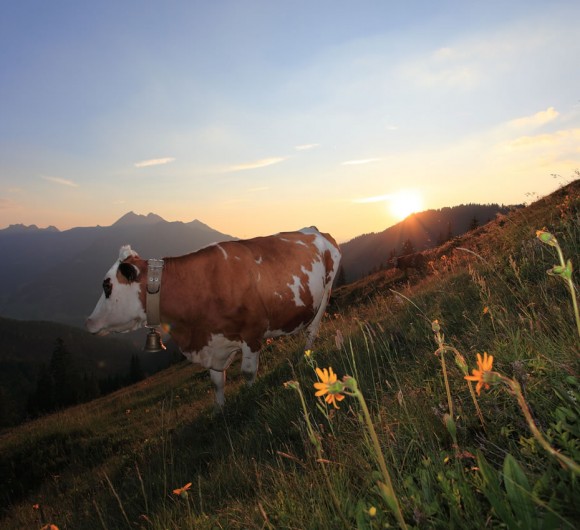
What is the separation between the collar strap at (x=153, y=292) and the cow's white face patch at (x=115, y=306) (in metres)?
0.17

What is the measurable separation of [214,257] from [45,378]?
84.1 meters

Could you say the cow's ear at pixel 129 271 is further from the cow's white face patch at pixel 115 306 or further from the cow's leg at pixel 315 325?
the cow's leg at pixel 315 325

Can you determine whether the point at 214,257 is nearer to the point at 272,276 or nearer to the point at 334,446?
the point at 272,276

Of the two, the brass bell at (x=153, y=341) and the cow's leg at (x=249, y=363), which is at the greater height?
the brass bell at (x=153, y=341)

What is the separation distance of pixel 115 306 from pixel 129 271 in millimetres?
618

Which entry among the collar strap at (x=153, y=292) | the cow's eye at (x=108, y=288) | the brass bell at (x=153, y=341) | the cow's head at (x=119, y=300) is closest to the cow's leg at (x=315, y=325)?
the brass bell at (x=153, y=341)

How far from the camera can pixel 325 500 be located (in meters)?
2.07

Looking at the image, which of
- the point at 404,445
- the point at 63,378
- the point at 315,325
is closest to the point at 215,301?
the point at 315,325

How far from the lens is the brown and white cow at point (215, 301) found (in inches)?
253

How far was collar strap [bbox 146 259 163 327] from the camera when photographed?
21.0 ft

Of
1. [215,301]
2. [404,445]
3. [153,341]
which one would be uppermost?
[215,301]

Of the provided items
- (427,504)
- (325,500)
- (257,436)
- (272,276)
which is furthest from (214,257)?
(427,504)

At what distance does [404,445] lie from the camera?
230 centimetres

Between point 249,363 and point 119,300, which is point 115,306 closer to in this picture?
point 119,300
